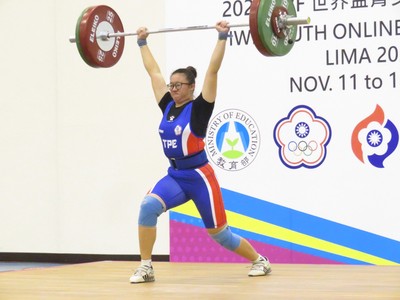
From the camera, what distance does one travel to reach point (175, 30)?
15.1 ft

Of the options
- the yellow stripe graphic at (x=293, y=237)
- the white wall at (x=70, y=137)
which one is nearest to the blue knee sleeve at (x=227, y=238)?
the yellow stripe graphic at (x=293, y=237)

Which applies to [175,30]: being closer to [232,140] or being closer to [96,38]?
[96,38]

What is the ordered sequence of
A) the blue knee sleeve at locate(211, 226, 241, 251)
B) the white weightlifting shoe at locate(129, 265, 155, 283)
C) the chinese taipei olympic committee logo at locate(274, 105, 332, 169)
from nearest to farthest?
the white weightlifting shoe at locate(129, 265, 155, 283), the blue knee sleeve at locate(211, 226, 241, 251), the chinese taipei olympic committee logo at locate(274, 105, 332, 169)

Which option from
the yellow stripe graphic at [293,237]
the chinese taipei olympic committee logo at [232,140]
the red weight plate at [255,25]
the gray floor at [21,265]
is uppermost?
the red weight plate at [255,25]

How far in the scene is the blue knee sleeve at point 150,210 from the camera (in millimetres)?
4465

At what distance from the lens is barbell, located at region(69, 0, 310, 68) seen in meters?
4.45

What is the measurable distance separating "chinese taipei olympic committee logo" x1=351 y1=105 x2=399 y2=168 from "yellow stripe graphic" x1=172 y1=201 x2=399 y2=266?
0.63 m

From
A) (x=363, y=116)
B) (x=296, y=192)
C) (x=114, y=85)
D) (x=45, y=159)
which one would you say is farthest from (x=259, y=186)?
(x=45, y=159)

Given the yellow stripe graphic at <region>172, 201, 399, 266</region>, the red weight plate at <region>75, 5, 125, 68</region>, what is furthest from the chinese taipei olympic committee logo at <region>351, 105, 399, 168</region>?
the red weight plate at <region>75, 5, 125, 68</region>

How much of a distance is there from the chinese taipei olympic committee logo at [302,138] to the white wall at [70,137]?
42.8 inches

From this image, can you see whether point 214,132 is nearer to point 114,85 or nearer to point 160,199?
point 114,85

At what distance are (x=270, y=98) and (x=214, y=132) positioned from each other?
19.7 inches

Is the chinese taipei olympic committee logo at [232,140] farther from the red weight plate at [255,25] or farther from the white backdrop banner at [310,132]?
the red weight plate at [255,25]

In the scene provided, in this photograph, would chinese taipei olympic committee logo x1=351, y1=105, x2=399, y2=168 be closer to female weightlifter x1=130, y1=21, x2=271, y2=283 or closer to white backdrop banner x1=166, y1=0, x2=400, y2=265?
white backdrop banner x1=166, y1=0, x2=400, y2=265
